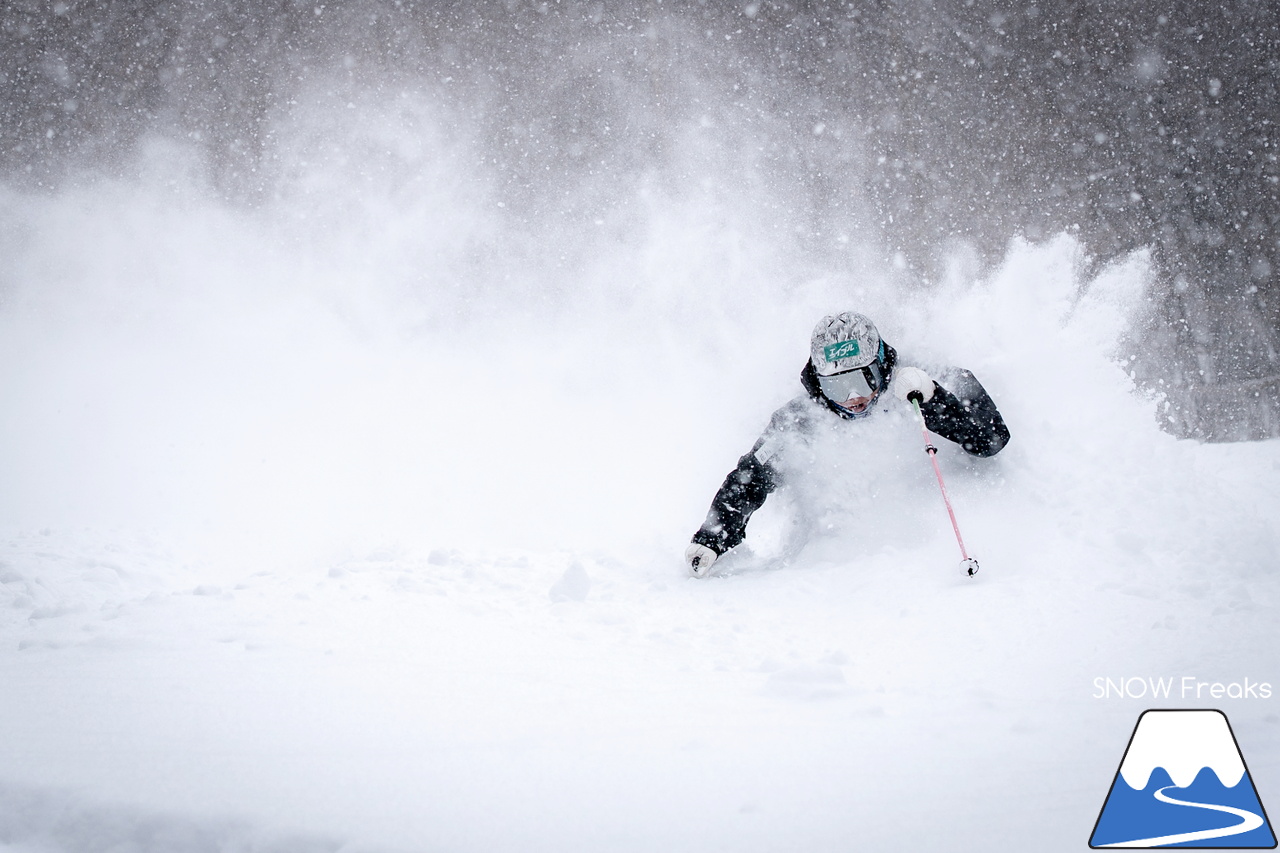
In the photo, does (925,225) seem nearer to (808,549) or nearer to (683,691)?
(808,549)

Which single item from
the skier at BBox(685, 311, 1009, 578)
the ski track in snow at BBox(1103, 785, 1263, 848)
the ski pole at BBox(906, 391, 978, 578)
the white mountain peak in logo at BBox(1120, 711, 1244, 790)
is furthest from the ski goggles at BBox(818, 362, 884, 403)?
the ski track in snow at BBox(1103, 785, 1263, 848)

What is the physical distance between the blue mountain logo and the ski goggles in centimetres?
174

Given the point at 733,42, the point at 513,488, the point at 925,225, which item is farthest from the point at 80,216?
the point at 925,225

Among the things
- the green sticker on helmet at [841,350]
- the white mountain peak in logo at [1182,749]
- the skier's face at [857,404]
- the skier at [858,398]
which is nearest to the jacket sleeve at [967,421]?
the skier at [858,398]

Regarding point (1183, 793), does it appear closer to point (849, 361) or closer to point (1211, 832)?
point (1211, 832)

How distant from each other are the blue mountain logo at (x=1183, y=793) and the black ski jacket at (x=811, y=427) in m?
1.66

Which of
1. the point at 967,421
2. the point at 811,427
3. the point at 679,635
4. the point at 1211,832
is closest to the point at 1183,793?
the point at 1211,832

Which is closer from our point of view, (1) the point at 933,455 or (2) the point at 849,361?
(1) the point at 933,455

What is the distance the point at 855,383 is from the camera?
2.89 metres

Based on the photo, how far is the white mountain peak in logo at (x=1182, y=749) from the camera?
1.18 metres

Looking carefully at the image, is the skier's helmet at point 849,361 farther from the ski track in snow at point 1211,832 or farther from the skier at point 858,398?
the ski track in snow at point 1211,832

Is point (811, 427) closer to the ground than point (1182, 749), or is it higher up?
higher up

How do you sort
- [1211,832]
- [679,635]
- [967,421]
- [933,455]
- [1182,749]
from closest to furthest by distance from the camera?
[1211,832]
[1182,749]
[679,635]
[933,455]
[967,421]

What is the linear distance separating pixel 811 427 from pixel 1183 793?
213 cm
